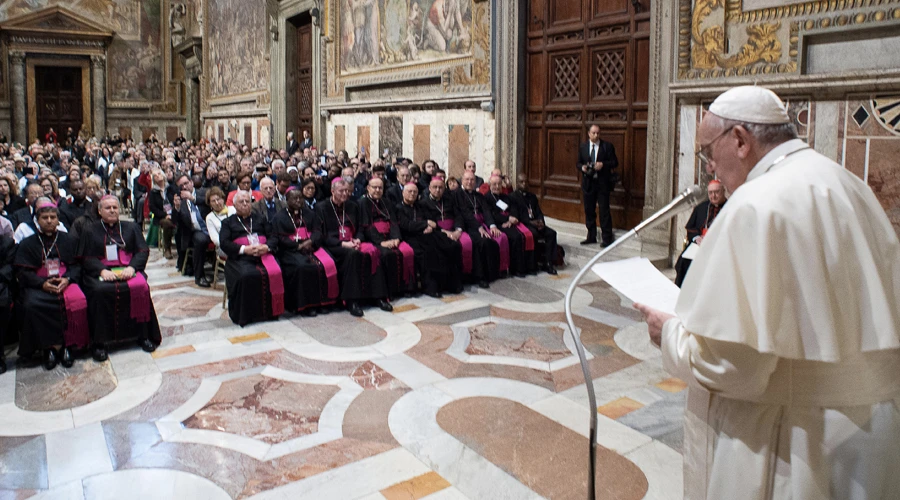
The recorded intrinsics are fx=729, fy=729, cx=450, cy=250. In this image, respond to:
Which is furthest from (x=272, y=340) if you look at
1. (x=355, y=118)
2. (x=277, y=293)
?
(x=355, y=118)

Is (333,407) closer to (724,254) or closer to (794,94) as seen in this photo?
(724,254)

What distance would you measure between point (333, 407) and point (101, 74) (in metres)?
28.1

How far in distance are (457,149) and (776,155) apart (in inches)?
430

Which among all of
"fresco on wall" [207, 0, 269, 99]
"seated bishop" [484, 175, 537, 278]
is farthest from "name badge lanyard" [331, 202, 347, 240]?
"fresco on wall" [207, 0, 269, 99]

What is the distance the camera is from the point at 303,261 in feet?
23.2

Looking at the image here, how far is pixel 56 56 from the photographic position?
2750 centimetres

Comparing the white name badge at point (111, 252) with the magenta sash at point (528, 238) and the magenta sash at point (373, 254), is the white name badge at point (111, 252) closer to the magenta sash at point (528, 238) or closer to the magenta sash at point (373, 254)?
the magenta sash at point (373, 254)

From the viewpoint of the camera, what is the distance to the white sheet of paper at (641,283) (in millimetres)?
2096

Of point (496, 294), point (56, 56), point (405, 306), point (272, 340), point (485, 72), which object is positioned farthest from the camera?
point (56, 56)

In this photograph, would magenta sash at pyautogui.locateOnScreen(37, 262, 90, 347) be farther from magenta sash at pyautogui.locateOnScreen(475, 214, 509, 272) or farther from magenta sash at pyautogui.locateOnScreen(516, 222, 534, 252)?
A: magenta sash at pyautogui.locateOnScreen(516, 222, 534, 252)

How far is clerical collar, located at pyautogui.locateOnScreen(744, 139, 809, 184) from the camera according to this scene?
1.85 m

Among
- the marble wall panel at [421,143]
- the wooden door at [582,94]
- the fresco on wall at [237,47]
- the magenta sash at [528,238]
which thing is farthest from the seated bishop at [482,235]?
the fresco on wall at [237,47]

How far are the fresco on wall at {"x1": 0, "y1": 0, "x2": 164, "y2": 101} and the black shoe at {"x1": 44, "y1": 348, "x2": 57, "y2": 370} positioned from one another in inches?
1038

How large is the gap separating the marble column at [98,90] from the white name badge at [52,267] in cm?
2549
